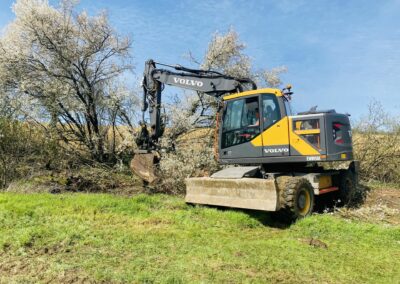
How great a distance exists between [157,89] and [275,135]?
4048 millimetres

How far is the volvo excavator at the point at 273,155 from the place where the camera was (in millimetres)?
7680

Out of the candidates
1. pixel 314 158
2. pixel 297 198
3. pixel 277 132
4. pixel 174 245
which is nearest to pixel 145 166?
pixel 277 132

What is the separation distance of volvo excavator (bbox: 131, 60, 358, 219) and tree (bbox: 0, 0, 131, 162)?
6.30 m

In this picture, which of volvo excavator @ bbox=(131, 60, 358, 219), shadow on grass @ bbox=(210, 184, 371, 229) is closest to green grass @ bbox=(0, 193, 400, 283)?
shadow on grass @ bbox=(210, 184, 371, 229)

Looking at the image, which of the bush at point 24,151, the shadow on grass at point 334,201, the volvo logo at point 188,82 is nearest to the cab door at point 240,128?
the volvo logo at point 188,82

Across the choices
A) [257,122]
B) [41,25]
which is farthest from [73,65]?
[257,122]

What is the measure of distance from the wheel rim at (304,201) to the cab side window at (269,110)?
5.29ft

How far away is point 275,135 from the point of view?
8375 millimetres

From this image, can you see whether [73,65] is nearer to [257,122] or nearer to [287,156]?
[257,122]

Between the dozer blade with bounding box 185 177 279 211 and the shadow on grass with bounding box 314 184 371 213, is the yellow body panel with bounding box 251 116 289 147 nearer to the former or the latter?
the dozer blade with bounding box 185 177 279 211

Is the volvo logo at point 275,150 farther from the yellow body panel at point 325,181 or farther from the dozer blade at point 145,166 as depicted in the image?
the dozer blade at point 145,166

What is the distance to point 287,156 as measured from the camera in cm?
829

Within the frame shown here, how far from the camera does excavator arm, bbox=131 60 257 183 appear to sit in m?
10.2

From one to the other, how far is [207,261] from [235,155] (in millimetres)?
4155
